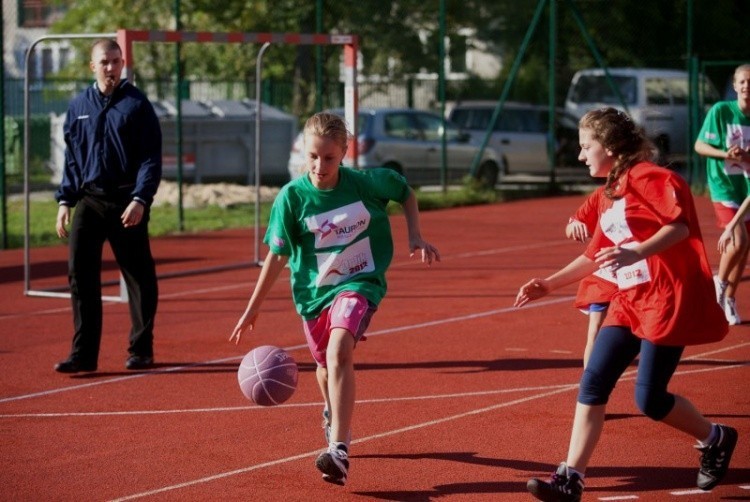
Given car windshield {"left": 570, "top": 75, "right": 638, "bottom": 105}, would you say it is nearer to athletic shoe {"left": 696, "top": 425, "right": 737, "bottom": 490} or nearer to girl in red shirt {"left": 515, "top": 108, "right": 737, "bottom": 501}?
athletic shoe {"left": 696, "top": 425, "right": 737, "bottom": 490}

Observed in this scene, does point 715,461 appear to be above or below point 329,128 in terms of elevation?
below

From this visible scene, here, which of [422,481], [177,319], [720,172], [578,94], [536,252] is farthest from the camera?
[578,94]

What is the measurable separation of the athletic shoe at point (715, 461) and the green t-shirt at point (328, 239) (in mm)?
1685

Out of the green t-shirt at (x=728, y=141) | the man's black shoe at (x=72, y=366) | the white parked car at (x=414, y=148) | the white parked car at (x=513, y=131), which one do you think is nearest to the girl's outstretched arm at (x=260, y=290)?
the man's black shoe at (x=72, y=366)

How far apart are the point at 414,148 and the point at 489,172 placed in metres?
1.81

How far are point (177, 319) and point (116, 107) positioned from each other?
9.79ft

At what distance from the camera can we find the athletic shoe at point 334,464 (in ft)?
19.2

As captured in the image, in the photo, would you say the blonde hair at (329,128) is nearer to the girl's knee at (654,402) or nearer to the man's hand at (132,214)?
the girl's knee at (654,402)

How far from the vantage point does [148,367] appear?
9203 mm

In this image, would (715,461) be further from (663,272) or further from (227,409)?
(227,409)

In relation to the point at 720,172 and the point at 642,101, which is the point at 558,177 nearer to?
the point at 642,101

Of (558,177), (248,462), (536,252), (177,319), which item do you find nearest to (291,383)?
(248,462)

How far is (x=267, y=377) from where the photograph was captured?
6602mm

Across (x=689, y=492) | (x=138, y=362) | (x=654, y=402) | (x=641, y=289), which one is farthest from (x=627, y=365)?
(x=138, y=362)
